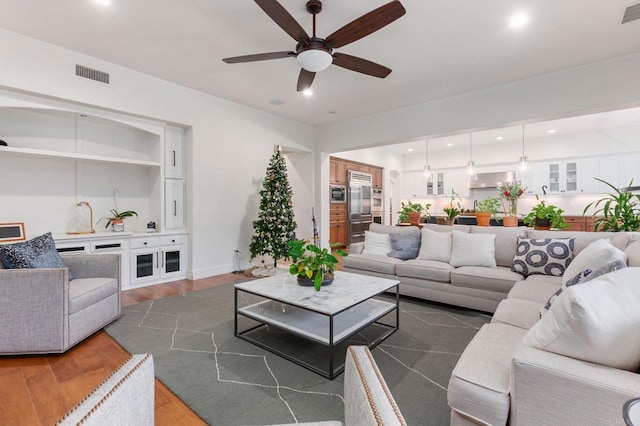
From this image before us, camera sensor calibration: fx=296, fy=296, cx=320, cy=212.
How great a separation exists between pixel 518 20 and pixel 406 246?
105 inches

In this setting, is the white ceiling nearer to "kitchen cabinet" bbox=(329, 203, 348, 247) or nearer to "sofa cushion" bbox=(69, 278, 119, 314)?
"sofa cushion" bbox=(69, 278, 119, 314)

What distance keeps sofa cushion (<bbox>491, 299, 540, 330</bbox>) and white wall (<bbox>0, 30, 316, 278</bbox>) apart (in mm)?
4046

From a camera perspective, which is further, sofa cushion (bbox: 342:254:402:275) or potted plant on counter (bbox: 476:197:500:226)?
potted plant on counter (bbox: 476:197:500:226)

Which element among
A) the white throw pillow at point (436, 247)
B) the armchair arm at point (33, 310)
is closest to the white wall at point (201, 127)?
the armchair arm at point (33, 310)

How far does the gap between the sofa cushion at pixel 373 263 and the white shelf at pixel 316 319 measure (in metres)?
1.01

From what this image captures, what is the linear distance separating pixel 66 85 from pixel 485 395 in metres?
4.72

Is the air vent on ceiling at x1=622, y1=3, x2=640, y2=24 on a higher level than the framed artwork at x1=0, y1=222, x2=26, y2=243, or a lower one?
higher

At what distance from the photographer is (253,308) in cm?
266

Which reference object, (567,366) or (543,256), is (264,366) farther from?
(543,256)

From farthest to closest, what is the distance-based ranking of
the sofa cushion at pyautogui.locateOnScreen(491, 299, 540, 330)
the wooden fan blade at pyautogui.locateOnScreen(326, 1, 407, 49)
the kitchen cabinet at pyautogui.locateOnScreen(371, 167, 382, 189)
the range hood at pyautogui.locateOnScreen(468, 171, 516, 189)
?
1. the kitchen cabinet at pyautogui.locateOnScreen(371, 167, 382, 189)
2. the range hood at pyautogui.locateOnScreen(468, 171, 516, 189)
3. the wooden fan blade at pyautogui.locateOnScreen(326, 1, 407, 49)
4. the sofa cushion at pyautogui.locateOnScreen(491, 299, 540, 330)

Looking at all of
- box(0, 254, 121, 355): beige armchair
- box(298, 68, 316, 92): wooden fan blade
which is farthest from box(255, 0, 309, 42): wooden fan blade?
box(0, 254, 121, 355): beige armchair

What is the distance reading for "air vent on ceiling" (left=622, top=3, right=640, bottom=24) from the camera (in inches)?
104

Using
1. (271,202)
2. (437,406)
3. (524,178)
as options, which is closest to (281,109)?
(271,202)

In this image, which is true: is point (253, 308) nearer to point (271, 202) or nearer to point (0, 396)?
point (0, 396)
